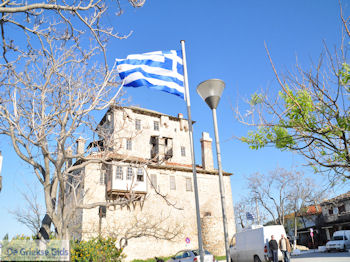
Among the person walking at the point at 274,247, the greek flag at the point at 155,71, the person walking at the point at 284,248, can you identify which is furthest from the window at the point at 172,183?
the greek flag at the point at 155,71

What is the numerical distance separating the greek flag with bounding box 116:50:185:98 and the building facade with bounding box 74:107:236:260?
14.6 metres

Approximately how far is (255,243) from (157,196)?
17.7 metres

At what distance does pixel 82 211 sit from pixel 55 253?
912 inches

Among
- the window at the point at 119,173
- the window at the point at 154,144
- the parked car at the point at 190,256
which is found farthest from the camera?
the window at the point at 154,144

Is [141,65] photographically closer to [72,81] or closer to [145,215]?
[72,81]

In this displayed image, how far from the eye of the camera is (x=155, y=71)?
1026 cm

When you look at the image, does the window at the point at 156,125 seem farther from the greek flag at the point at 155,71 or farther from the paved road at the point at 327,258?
the greek flag at the point at 155,71

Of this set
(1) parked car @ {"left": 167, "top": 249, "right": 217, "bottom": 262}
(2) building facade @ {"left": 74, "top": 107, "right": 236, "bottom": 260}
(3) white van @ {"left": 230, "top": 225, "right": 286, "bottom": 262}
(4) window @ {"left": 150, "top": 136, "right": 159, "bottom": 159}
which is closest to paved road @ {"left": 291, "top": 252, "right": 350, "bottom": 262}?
(3) white van @ {"left": 230, "top": 225, "right": 286, "bottom": 262}

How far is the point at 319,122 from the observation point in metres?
6.51

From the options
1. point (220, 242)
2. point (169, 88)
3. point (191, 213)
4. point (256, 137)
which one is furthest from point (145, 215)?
point (256, 137)

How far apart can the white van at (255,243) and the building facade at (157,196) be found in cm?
706

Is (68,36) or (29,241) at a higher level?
(68,36)

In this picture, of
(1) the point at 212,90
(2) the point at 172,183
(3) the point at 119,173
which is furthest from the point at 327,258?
(3) the point at 119,173

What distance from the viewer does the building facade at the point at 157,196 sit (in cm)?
2866
